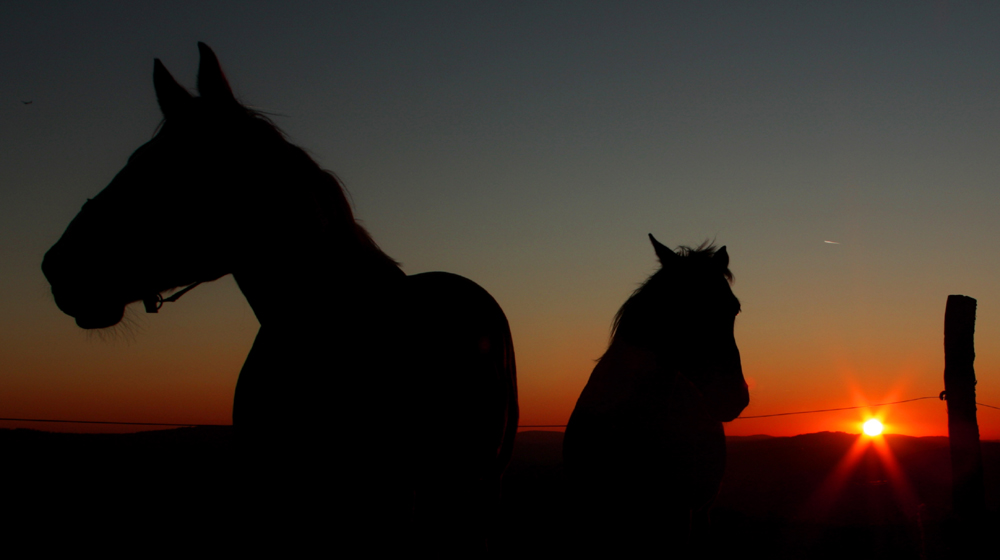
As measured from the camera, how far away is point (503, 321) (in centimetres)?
278

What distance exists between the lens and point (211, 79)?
1721 mm

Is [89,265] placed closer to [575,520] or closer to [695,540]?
[575,520]

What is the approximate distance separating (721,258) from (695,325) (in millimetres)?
661

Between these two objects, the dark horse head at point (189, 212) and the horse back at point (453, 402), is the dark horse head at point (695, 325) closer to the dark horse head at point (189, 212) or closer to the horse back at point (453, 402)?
the horse back at point (453, 402)

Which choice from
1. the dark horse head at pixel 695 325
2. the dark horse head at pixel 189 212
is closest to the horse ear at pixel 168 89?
the dark horse head at pixel 189 212

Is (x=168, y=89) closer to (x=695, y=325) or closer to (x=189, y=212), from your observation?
(x=189, y=212)

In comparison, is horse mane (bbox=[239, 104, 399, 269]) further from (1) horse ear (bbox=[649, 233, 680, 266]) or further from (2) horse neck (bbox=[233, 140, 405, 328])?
(1) horse ear (bbox=[649, 233, 680, 266])

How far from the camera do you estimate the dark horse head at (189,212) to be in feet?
5.28

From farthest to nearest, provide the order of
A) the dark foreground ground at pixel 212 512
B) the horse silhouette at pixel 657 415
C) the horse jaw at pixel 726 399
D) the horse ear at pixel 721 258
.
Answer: the dark foreground ground at pixel 212 512
the horse ear at pixel 721 258
the horse silhouette at pixel 657 415
the horse jaw at pixel 726 399

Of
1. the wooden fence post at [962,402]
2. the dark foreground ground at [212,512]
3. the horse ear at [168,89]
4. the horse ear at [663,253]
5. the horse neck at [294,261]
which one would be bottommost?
the dark foreground ground at [212,512]

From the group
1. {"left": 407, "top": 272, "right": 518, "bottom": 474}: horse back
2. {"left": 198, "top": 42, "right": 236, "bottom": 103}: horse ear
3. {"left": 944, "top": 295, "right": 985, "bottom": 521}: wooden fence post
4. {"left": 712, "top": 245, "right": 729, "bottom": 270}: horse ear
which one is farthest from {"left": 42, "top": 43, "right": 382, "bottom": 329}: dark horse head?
{"left": 944, "top": 295, "right": 985, "bottom": 521}: wooden fence post

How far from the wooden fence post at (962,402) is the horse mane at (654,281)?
15.1 feet

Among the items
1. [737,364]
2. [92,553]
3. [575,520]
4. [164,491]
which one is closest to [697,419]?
[737,364]

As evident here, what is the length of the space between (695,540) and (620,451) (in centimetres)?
104
